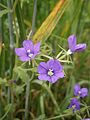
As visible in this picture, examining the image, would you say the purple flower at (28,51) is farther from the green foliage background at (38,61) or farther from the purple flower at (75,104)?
the purple flower at (75,104)

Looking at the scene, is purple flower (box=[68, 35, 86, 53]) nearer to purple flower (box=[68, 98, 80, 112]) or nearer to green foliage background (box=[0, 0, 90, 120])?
green foliage background (box=[0, 0, 90, 120])

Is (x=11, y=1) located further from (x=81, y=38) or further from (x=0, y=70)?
(x=81, y=38)

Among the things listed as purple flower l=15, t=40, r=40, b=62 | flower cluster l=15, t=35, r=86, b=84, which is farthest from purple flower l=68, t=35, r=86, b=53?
purple flower l=15, t=40, r=40, b=62

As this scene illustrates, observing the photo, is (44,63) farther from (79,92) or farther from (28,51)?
(79,92)

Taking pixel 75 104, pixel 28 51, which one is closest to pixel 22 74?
pixel 28 51

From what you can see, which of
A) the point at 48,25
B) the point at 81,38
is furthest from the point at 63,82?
the point at 48,25

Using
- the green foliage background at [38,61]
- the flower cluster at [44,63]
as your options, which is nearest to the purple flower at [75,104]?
the green foliage background at [38,61]

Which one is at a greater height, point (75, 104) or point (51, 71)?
point (51, 71)

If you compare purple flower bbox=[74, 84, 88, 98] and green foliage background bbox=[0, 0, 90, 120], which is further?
purple flower bbox=[74, 84, 88, 98]
